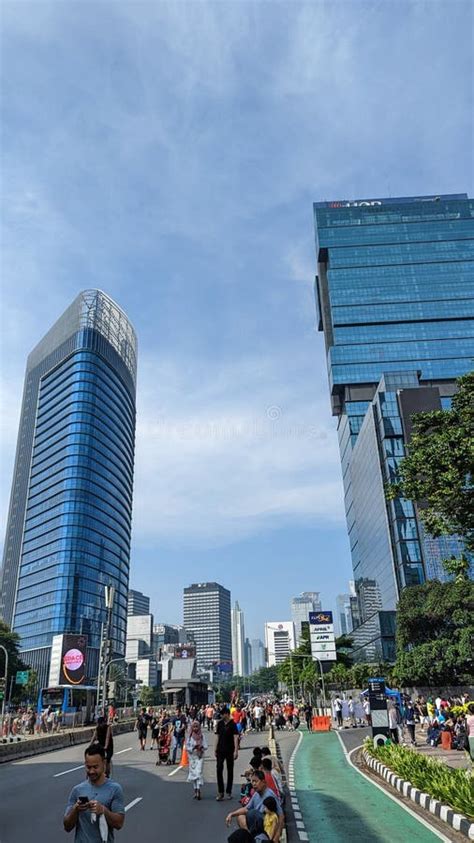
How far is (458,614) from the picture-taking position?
53688mm

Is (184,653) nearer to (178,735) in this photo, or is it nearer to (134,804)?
(178,735)

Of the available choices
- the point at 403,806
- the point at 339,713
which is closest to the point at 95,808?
the point at 403,806

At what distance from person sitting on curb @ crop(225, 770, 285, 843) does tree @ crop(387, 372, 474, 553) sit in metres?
14.1

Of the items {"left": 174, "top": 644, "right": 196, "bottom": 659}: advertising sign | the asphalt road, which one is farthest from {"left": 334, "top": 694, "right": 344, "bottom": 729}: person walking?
{"left": 174, "top": 644, "right": 196, "bottom": 659}: advertising sign

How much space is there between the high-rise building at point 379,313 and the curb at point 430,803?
3413 inches

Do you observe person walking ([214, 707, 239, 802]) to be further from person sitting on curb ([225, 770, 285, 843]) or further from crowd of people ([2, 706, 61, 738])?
crowd of people ([2, 706, 61, 738])

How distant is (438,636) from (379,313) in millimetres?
85860

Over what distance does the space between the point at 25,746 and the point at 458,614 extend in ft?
130

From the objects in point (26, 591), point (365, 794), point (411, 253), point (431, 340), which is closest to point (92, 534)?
point (26, 591)

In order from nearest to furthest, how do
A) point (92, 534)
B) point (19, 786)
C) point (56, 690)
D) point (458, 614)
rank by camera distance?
point (19, 786) < point (56, 690) < point (458, 614) < point (92, 534)

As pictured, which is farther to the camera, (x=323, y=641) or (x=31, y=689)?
(x=31, y=689)

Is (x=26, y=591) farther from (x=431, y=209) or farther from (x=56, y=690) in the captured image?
(x=431, y=209)

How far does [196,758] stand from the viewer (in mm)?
13906

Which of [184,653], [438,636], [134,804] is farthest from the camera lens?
[184,653]
